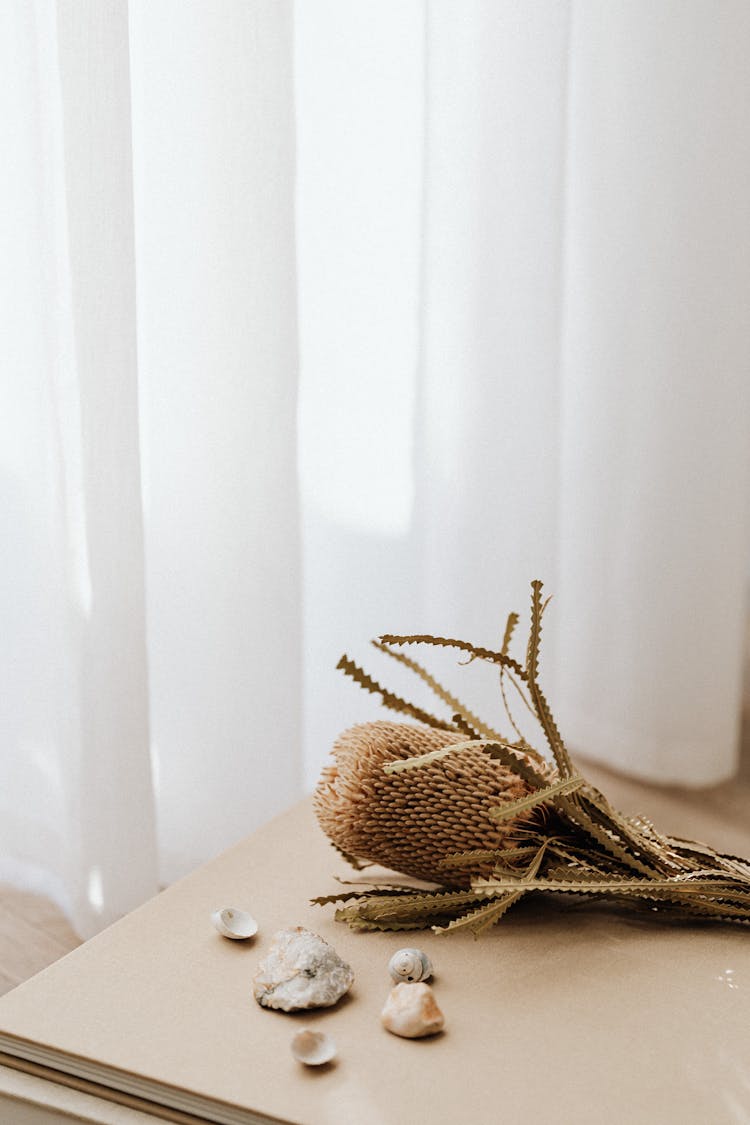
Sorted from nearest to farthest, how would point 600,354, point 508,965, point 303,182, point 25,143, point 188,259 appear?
point 508,965 → point 25,143 → point 188,259 → point 303,182 → point 600,354

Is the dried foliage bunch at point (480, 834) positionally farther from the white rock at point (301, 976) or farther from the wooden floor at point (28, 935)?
the wooden floor at point (28, 935)

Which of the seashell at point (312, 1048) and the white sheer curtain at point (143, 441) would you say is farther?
the white sheer curtain at point (143, 441)

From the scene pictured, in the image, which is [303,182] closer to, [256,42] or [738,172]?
[256,42]

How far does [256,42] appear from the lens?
34.1 inches

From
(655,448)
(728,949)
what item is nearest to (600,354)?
(655,448)

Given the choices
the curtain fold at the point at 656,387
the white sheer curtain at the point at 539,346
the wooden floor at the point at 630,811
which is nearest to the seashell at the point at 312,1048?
the wooden floor at the point at 630,811

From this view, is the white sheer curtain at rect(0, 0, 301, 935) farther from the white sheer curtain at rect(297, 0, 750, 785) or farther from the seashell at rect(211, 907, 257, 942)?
the seashell at rect(211, 907, 257, 942)

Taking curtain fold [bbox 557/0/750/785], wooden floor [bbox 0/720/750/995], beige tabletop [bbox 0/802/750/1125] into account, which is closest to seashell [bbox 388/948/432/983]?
beige tabletop [bbox 0/802/750/1125]

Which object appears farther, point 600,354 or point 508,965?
point 600,354

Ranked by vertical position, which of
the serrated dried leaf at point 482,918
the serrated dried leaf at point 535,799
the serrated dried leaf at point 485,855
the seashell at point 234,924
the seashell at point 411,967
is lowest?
the seashell at point 234,924

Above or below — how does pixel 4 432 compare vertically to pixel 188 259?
below

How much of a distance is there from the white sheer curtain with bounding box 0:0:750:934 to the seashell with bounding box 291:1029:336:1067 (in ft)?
1.46

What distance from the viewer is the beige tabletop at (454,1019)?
43 centimetres

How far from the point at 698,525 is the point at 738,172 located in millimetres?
349
